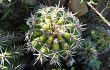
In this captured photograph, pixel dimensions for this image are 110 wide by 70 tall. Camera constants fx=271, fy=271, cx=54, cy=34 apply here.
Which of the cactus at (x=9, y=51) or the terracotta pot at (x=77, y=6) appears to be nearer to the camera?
the cactus at (x=9, y=51)

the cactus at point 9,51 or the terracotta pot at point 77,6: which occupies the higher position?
the terracotta pot at point 77,6

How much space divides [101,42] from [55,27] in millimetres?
800

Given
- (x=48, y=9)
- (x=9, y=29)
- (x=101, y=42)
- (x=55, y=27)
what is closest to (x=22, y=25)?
(x=9, y=29)

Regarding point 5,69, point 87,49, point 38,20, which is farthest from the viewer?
point 87,49

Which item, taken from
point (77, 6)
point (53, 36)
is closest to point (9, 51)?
point (53, 36)

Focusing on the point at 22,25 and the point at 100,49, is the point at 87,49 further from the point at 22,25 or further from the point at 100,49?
the point at 22,25

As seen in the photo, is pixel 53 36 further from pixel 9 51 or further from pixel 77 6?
pixel 77 6

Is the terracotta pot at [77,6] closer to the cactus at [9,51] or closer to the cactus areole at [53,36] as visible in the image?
the cactus areole at [53,36]

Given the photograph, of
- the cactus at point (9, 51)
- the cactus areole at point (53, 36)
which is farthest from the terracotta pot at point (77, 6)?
the cactus at point (9, 51)

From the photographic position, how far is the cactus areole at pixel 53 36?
2.53 m

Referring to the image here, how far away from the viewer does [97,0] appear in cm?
362

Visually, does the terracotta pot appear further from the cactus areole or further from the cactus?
the cactus

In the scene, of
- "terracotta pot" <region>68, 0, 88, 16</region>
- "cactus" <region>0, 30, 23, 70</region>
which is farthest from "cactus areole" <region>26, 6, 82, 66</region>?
"terracotta pot" <region>68, 0, 88, 16</region>

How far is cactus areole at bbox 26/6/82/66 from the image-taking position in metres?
2.53
